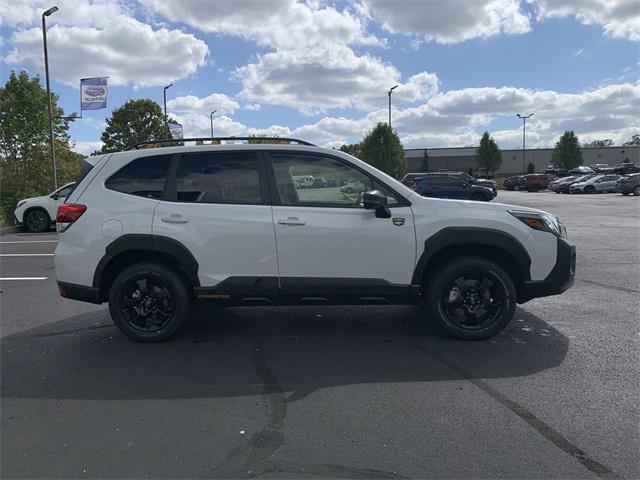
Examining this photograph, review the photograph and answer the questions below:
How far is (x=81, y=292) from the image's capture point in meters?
4.90

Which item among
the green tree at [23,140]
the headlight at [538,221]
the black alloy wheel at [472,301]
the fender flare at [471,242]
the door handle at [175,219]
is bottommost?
the black alloy wheel at [472,301]

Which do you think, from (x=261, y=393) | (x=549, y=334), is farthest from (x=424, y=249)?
(x=261, y=393)

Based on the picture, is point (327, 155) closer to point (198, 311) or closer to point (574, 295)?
point (198, 311)

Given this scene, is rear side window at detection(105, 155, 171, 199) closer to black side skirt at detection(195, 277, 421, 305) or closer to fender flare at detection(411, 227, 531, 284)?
black side skirt at detection(195, 277, 421, 305)

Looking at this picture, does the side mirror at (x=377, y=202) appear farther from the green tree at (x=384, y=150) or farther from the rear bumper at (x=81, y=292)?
the green tree at (x=384, y=150)

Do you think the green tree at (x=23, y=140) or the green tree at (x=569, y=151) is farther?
the green tree at (x=569, y=151)

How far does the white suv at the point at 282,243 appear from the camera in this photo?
4719 mm

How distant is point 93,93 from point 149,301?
18.2 m

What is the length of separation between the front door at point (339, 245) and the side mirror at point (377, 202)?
0.06 m

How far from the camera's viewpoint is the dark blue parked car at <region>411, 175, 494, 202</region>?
81.1ft

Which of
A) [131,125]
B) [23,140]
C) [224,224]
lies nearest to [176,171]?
[224,224]

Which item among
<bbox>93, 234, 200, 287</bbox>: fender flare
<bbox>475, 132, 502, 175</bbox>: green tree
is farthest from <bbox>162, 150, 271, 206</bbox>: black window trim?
<bbox>475, 132, 502, 175</bbox>: green tree

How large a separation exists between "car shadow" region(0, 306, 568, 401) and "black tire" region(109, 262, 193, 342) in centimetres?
16

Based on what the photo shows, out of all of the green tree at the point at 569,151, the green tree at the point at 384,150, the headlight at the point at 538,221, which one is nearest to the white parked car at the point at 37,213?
the headlight at the point at 538,221
